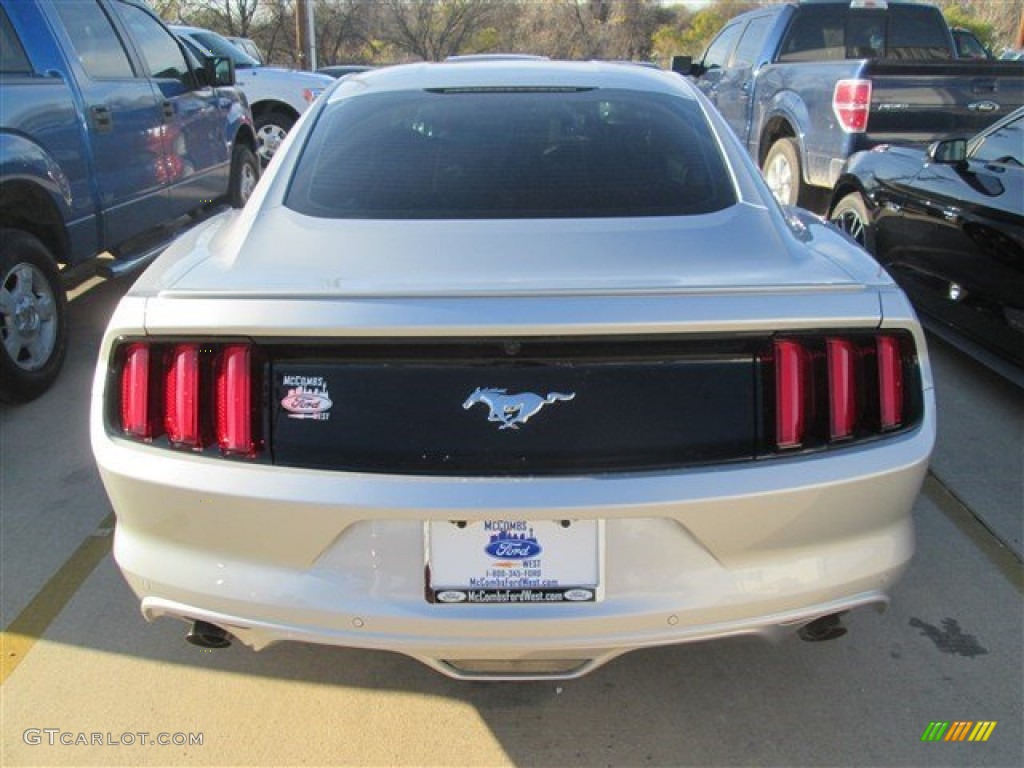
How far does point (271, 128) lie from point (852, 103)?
7.93 metres

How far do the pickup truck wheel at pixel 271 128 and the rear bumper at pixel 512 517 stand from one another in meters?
10.5

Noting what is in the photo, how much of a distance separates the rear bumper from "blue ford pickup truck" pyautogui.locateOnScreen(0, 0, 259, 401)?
289cm

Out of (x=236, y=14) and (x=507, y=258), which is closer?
(x=507, y=258)

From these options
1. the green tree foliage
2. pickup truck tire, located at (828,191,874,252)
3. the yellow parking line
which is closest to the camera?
the yellow parking line

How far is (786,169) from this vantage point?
8461mm

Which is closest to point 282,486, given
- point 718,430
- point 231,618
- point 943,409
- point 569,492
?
point 231,618

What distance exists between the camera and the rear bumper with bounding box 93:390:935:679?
6.61 ft

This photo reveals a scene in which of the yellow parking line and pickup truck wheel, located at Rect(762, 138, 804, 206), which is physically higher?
pickup truck wheel, located at Rect(762, 138, 804, 206)

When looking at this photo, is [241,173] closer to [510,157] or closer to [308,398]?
[510,157]

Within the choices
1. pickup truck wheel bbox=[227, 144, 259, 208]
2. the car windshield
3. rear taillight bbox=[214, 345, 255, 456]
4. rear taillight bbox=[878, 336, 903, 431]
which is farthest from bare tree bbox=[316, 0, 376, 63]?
rear taillight bbox=[878, 336, 903, 431]

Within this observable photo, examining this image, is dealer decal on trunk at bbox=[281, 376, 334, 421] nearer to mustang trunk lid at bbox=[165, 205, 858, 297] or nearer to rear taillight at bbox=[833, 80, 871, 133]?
mustang trunk lid at bbox=[165, 205, 858, 297]

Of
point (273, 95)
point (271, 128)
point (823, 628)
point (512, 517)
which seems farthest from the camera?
point (271, 128)

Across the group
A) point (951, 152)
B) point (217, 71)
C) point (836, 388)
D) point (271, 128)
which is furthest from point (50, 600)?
point (271, 128)

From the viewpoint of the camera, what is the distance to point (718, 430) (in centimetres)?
209
